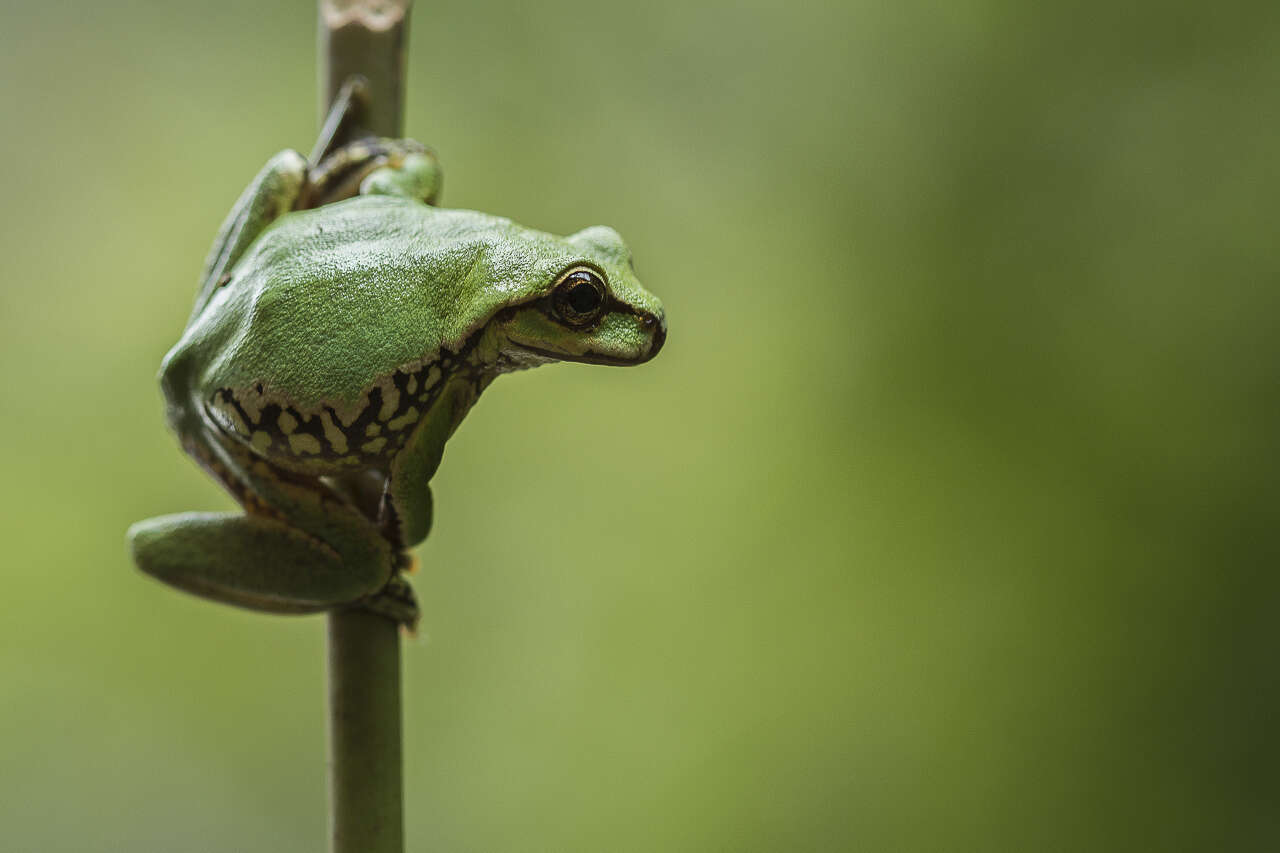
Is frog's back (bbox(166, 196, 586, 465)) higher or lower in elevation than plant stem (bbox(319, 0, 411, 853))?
higher

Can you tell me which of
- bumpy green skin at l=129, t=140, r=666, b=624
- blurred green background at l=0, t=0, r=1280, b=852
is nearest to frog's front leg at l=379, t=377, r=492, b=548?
bumpy green skin at l=129, t=140, r=666, b=624

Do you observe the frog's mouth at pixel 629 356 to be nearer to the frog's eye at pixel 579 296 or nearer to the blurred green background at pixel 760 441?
the frog's eye at pixel 579 296

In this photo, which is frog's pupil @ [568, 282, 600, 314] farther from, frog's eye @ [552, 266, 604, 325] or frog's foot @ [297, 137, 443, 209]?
frog's foot @ [297, 137, 443, 209]

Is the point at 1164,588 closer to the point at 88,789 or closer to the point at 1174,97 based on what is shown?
the point at 1174,97

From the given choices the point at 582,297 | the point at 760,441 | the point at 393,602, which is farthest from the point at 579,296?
the point at 760,441

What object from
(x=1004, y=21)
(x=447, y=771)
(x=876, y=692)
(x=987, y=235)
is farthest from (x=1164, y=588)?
(x=447, y=771)

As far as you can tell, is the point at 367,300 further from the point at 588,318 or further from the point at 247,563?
the point at 247,563

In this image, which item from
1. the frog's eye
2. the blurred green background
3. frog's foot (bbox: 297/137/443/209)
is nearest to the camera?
the frog's eye
